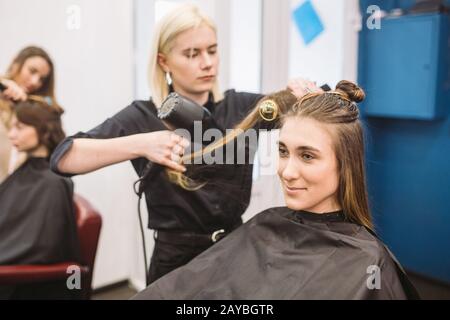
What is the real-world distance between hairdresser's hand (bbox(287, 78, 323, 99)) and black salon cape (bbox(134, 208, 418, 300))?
329 mm

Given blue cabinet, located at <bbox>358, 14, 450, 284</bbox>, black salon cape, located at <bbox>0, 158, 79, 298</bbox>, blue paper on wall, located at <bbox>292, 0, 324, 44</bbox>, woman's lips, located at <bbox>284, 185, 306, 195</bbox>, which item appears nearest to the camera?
woman's lips, located at <bbox>284, 185, 306, 195</bbox>

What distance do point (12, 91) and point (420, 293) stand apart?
5.15 ft

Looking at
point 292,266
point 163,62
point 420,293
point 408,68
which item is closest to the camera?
point 292,266

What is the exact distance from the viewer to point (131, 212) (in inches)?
66.0

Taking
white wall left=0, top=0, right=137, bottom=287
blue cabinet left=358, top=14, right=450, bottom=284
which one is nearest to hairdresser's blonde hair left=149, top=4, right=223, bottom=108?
white wall left=0, top=0, right=137, bottom=287

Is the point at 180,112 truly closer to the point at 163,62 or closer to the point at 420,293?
the point at 163,62

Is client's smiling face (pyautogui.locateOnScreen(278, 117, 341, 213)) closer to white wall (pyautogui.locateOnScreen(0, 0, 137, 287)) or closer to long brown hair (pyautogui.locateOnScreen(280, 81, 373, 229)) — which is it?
long brown hair (pyautogui.locateOnScreen(280, 81, 373, 229))

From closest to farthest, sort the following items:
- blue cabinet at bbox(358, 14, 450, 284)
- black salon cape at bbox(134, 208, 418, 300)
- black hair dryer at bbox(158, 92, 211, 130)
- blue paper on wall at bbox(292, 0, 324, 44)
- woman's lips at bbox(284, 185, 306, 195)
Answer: black salon cape at bbox(134, 208, 418, 300)
woman's lips at bbox(284, 185, 306, 195)
black hair dryer at bbox(158, 92, 211, 130)
blue paper on wall at bbox(292, 0, 324, 44)
blue cabinet at bbox(358, 14, 450, 284)

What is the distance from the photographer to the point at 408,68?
1.96 m

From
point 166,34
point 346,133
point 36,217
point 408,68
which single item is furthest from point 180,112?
point 408,68

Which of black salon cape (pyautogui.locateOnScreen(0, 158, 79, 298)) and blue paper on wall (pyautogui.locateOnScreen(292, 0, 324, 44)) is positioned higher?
blue paper on wall (pyautogui.locateOnScreen(292, 0, 324, 44))

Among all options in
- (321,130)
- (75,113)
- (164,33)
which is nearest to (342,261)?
(321,130)

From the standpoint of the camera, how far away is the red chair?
58.2 inches

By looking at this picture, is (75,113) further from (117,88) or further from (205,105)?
(205,105)
